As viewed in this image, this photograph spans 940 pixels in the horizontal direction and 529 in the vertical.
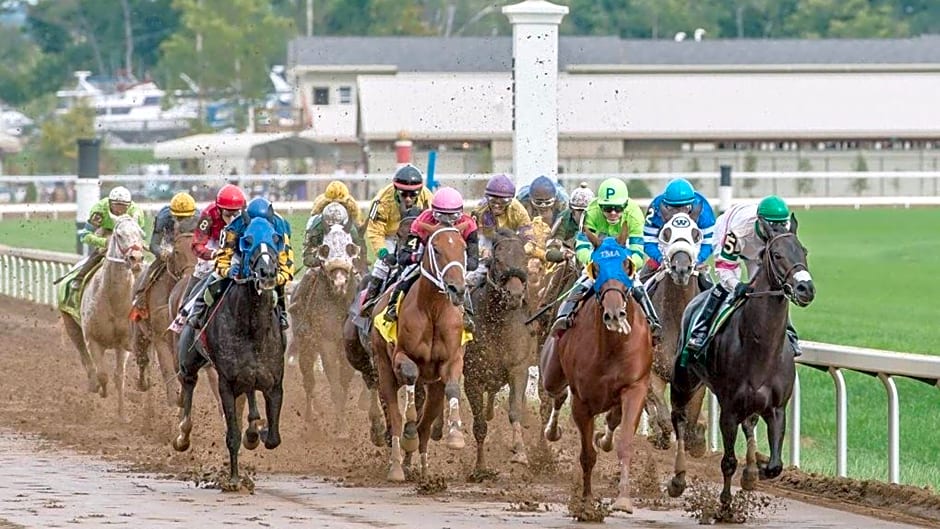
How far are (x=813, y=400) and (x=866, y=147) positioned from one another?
1563 inches

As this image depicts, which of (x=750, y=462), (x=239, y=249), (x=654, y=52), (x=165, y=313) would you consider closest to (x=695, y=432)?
(x=750, y=462)

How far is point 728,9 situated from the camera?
78.6 meters

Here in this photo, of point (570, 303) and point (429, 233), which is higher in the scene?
point (429, 233)

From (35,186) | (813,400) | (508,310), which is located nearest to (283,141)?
(35,186)

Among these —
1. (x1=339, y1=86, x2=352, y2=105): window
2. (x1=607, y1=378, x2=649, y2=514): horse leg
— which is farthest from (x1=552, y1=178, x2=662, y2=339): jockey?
(x1=339, y1=86, x2=352, y2=105): window

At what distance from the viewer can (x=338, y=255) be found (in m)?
13.6

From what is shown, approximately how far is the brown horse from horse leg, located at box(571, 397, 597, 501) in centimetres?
90

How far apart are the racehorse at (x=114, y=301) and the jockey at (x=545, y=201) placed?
3.06 meters

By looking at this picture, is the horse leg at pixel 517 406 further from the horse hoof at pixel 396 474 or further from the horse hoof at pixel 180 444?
the horse hoof at pixel 180 444

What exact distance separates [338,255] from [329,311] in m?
0.54

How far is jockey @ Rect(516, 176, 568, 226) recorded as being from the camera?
A: 13391 millimetres

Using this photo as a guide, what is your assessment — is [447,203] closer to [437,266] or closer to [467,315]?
[437,266]

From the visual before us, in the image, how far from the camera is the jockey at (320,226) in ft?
44.4

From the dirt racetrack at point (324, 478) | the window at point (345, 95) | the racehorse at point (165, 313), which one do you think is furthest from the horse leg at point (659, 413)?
the window at point (345, 95)
